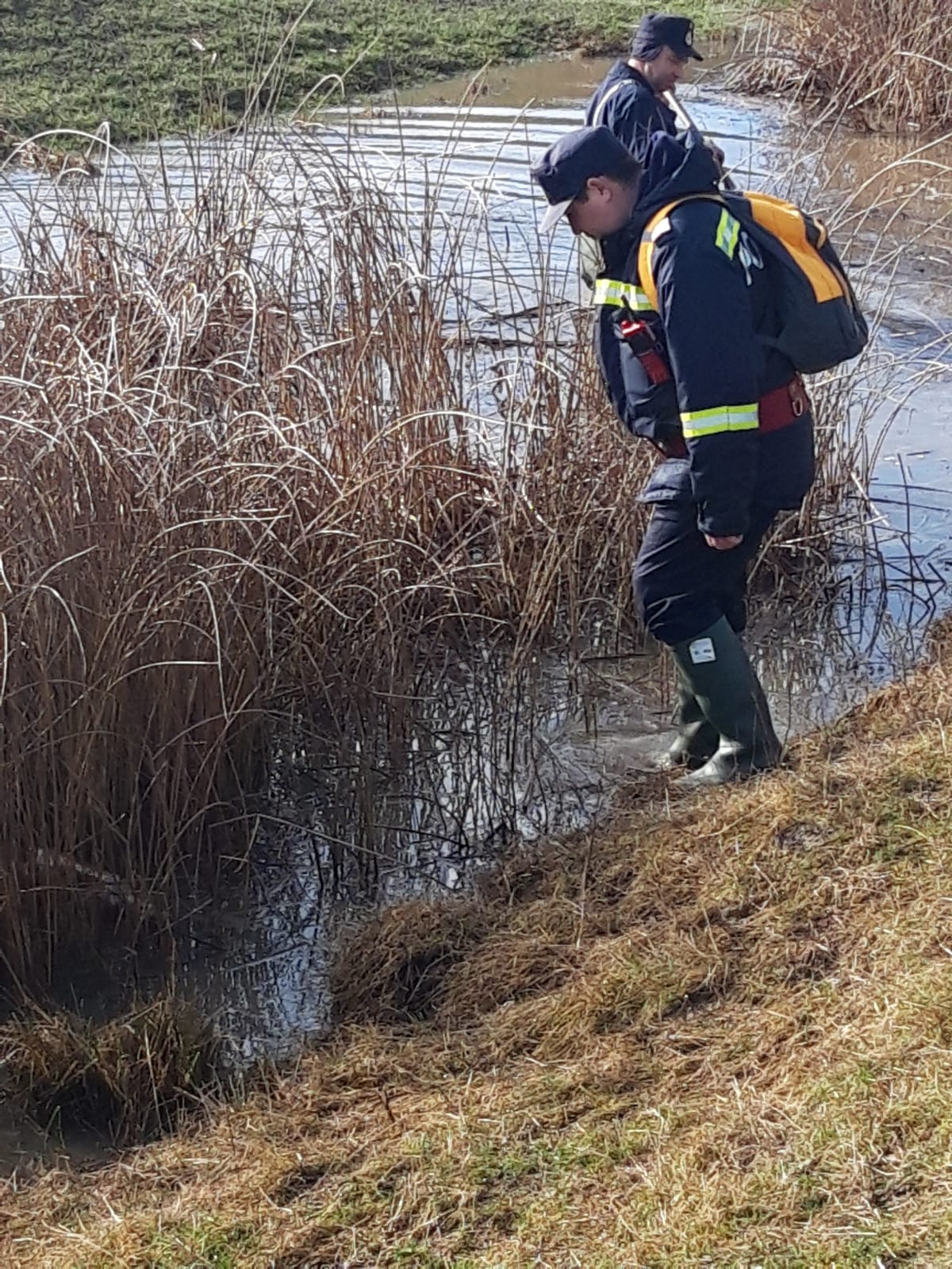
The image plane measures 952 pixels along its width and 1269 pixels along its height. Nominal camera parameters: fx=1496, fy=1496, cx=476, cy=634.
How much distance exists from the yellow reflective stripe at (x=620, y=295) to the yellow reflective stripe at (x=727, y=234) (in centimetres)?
23

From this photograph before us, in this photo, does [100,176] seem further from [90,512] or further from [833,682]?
[833,682]

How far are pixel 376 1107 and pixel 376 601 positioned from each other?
1.65 metres

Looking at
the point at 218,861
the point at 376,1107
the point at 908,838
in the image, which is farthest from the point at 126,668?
the point at 908,838

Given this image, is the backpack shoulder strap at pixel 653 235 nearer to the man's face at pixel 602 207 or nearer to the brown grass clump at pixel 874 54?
the man's face at pixel 602 207

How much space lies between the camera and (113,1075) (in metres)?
3.32

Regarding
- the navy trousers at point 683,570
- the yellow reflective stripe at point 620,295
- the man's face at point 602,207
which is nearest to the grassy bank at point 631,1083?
the navy trousers at point 683,570

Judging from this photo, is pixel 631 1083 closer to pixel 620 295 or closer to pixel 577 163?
pixel 620 295

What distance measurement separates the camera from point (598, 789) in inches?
181

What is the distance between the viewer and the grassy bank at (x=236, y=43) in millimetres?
12328

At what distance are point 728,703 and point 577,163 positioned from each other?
154cm

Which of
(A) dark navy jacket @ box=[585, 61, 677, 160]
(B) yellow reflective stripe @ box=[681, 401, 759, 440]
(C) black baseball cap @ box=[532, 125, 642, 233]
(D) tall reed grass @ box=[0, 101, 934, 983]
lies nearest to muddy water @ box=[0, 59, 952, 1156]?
(D) tall reed grass @ box=[0, 101, 934, 983]

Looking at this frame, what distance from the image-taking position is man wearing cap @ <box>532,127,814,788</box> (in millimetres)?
3529

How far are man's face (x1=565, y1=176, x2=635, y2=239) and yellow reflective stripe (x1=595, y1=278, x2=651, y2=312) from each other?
0.43 feet

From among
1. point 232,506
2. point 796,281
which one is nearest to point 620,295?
point 796,281
